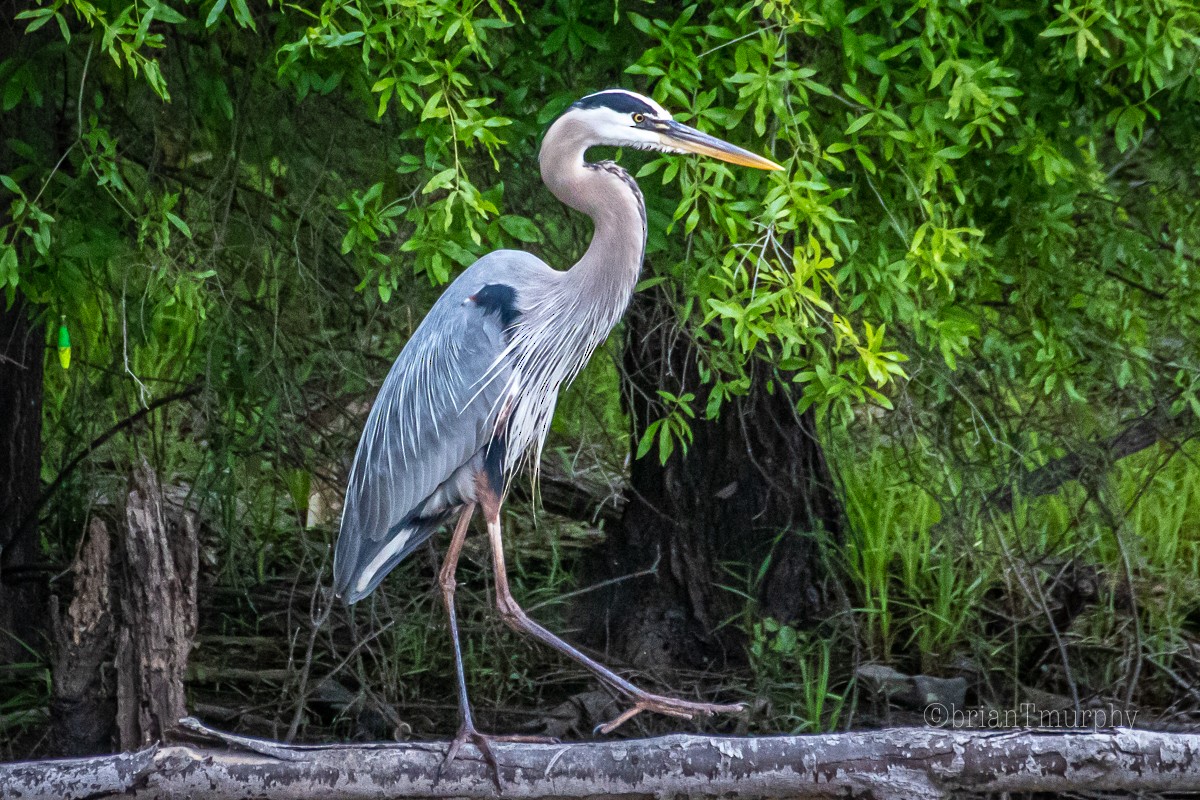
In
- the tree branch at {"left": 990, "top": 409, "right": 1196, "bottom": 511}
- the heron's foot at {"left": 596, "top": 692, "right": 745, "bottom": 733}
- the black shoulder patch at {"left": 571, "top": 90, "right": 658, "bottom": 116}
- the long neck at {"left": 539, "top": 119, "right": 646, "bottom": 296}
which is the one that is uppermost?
the black shoulder patch at {"left": 571, "top": 90, "right": 658, "bottom": 116}

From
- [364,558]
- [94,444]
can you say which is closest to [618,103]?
[364,558]

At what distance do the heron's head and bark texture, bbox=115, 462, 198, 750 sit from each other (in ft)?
4.39

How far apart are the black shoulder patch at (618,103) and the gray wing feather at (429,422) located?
486 millimetres

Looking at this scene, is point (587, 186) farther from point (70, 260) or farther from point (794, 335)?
point (70, 260)

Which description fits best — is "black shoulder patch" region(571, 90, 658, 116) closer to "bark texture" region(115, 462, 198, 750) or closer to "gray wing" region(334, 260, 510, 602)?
"gray wing" region(334, 260, 510, 602)

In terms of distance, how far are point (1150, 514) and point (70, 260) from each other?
12.2 feet

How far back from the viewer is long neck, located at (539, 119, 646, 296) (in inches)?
115

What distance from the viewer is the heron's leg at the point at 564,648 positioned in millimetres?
2924

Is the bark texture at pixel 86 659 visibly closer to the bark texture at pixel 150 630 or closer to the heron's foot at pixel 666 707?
the bark texture at pixel 150 630

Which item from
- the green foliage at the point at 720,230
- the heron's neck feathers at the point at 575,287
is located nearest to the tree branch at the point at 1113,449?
the green foliage at the point at 720,230

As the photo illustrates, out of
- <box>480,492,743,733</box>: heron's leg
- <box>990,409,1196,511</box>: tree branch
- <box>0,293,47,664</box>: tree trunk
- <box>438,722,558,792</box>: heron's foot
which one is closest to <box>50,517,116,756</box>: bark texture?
<box>480,492,743,733</box>: heron's leg

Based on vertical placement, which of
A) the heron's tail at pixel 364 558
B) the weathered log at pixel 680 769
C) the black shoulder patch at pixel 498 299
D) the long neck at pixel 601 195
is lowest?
the weathered log at pixel 680 769

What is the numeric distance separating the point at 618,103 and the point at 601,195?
219mm

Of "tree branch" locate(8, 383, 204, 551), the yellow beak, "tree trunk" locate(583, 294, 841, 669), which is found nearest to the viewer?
the yellow beak
